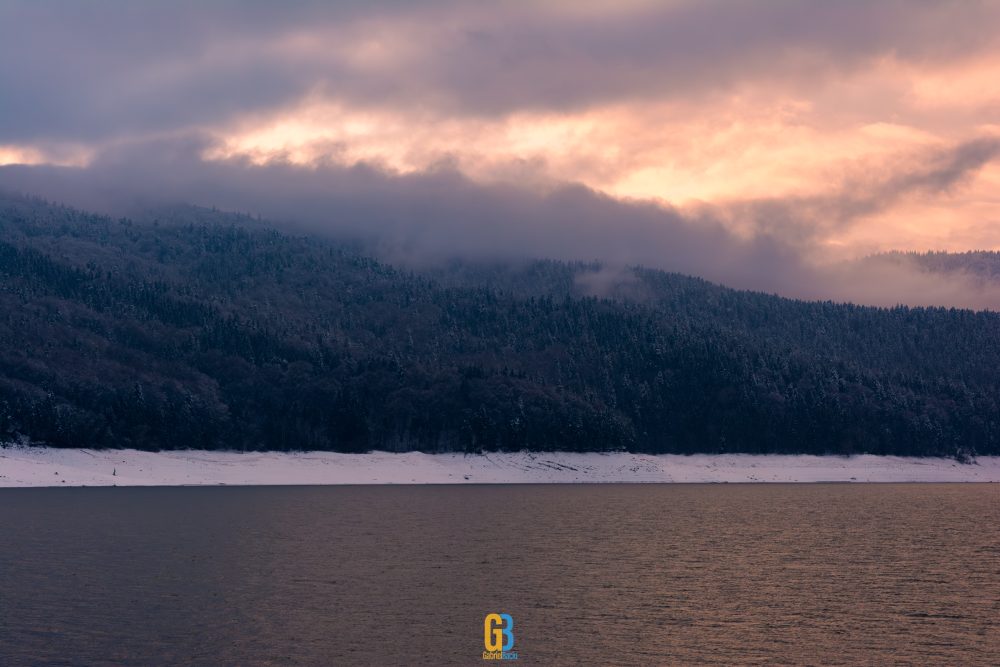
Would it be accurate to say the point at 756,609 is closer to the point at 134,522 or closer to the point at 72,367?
the point at 134,522

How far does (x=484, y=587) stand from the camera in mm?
52656

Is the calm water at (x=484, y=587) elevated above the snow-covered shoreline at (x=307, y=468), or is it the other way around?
the snow-covered shoreline at (x=307, y=468)

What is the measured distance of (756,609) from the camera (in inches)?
1868

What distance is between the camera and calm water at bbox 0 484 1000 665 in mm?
38844

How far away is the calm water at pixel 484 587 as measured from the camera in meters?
38.8

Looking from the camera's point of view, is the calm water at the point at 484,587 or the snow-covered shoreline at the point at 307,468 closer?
the calm water at the point at 484,587

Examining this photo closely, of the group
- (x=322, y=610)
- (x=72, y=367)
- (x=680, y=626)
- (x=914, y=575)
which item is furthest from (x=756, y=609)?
(x=72, y=367)

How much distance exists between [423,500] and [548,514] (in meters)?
26.3

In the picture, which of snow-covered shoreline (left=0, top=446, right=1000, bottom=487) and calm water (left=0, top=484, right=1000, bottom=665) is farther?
snow-covered shoreline (left=0, top=446, right=1000, bottom=487)

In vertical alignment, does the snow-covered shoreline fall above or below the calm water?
above

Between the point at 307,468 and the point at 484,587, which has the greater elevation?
the point at 307,468

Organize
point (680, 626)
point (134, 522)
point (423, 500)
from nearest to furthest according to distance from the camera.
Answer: point (680, 626) → point (134, 522) → point (423, 500)

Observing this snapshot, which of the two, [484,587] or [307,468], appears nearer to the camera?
[484,587]

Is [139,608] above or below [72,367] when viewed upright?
below
